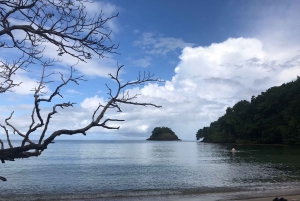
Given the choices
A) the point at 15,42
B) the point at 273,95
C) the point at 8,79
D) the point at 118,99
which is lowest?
the point at 118,99

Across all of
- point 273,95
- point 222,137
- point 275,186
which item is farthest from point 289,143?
point 275,186

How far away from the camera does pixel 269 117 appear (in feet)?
266

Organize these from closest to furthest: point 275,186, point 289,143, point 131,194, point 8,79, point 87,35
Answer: point 87,35, point 8,79, point 131,194, point 275,186, point 289,143

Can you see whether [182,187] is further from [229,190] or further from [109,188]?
[109,188]

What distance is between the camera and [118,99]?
3.49 meters

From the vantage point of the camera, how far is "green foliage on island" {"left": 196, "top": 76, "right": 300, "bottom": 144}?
69000mm

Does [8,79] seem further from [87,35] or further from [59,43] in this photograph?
[87,35]

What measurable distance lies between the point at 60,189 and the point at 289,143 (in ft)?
214

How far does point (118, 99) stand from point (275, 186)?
705 inches

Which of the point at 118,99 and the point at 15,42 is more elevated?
the point at 15,42

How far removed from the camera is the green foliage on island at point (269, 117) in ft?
226

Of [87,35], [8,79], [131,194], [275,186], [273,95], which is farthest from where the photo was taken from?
[273,95]

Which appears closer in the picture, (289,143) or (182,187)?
(182,187)

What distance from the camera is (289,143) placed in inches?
2805
